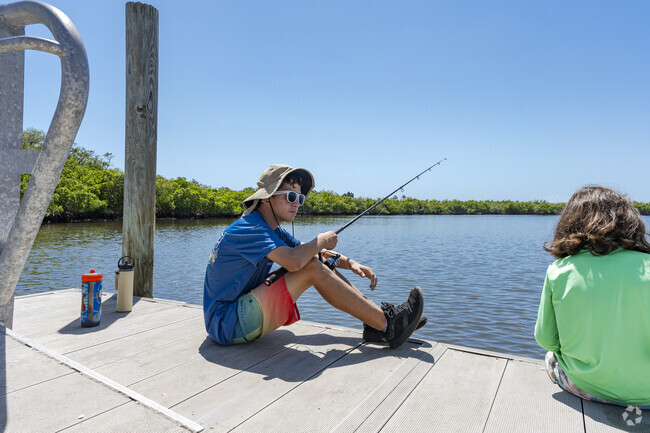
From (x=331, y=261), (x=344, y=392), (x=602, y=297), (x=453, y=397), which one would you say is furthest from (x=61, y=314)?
(x=602, y=297)

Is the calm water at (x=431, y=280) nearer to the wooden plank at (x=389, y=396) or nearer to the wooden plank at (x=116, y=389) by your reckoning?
the wooden plank at (x=389, y=396)

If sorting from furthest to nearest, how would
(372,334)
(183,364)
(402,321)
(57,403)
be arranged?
(372,334) → (402,321) → (183,364) → (57,403)

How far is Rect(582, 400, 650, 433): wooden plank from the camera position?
1938mm

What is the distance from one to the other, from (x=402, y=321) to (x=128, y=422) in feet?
6.07

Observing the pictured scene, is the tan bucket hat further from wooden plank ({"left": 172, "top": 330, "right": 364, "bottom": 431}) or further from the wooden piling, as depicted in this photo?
the wooden piling

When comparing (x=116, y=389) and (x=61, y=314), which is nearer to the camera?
(x=116, y=389)

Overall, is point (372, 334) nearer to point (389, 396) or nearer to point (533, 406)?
point (389, 396)

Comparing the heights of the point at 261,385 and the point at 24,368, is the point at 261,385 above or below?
below

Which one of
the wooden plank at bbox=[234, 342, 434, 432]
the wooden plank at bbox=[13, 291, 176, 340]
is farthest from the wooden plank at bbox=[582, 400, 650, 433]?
the wooden plank at bbox=[13, 291, 176, 340]

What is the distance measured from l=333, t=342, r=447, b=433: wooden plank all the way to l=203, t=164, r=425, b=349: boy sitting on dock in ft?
0.82

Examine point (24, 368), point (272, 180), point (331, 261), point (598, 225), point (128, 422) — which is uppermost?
point (272, 180)

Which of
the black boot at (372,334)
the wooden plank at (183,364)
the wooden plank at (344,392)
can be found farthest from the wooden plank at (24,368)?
the black boot at (372,334)

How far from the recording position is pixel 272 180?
3053 mm

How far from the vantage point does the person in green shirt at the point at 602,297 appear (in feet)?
6.31
